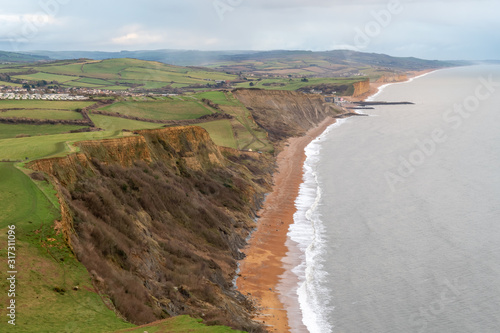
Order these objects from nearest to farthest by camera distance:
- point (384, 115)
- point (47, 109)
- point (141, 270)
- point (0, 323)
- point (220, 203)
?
point (0, 323) < point (141, 270) < point (220, 203) < point (47, 109) < point (384, 115)

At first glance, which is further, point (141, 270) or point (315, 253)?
point (315, 253)

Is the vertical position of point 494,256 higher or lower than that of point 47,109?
lower

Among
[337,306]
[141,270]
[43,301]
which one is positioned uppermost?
[43,301]

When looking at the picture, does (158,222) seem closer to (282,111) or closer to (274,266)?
(274,266)

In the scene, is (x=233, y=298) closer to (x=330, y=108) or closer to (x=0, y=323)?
(x=0, y=323)

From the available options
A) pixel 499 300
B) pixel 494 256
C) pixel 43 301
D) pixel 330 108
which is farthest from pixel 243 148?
pixel 330 108

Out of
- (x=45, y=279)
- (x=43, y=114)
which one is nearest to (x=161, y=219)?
Answer: (x=45, y=279)

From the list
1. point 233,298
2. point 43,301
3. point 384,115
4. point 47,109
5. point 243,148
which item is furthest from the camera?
point 384,115

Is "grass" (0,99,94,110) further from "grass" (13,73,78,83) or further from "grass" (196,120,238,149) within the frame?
"grass" (13,73,78,83)

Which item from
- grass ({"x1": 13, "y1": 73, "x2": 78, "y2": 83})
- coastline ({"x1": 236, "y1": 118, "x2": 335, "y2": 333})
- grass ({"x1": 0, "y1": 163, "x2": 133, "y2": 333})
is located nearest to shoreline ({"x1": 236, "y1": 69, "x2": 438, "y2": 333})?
coastline ({"x1": 236, "y1": 118, "x2": 335, "y2": 333})
